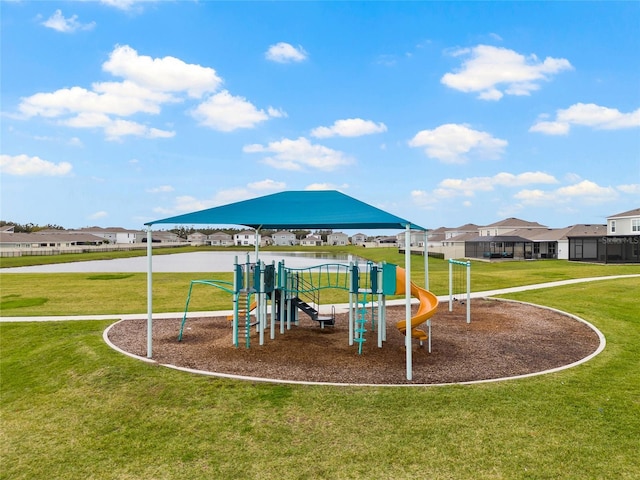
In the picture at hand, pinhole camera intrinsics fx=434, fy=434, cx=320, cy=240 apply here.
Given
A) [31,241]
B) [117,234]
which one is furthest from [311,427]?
[117,234]

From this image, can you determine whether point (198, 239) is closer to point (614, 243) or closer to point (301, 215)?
point (614, 243)

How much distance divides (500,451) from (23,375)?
964cm

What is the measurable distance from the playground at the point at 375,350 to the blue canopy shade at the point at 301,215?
2948 mm

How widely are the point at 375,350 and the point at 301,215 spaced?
146 inches

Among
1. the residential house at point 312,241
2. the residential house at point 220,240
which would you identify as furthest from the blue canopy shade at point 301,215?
the residential house at point 220,240

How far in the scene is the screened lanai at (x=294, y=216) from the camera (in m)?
9.14

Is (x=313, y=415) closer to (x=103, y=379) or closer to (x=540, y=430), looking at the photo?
(x=540, y=430)

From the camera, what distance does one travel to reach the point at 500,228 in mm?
66812

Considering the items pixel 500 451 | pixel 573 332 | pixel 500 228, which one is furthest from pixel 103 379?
pixel 500 228

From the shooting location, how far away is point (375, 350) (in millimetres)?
10391

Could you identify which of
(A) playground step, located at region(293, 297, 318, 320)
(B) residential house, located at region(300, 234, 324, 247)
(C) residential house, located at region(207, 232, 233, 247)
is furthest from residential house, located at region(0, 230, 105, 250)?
(A) playground step, located at region(293, 297, 318, 320)

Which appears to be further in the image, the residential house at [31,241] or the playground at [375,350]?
the residential house at [31,241]

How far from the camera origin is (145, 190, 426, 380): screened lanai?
360 inches

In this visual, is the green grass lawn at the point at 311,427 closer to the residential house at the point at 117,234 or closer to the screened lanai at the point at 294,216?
the screened lanai at the point at 294,216
